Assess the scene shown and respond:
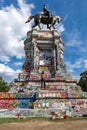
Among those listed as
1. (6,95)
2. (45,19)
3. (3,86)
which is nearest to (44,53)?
(45,19)

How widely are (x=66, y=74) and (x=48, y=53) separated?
5235mm

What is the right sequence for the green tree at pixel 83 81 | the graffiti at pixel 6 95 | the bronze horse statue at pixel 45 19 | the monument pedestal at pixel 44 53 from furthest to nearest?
1. the green tree at pixel 83 81
2. the bronze horse statue at pixel 45 19
3. the monument pedestal at pixel 44 53
4. the graffiti at pixel 6 95

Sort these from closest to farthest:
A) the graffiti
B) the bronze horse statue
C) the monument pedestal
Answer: the graffiti < the monument pedestal < the bronze horse statue

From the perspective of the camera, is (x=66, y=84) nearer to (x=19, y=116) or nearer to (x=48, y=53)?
(x=48, y=53)

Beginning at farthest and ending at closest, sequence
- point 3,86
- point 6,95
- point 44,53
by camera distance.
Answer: point 3,86, point 44,53, point 6,95

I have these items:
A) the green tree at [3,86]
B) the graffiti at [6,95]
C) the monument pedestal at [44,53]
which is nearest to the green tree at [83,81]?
the green tree at [3,86]

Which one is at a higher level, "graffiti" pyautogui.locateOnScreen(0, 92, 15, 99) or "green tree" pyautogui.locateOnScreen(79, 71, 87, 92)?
"green tree" pyautogui.locateOnScreen(79, 71, 87, 92)

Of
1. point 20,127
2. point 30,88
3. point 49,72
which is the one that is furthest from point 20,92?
point 20,127

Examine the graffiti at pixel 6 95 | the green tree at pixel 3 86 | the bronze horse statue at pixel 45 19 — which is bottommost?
the graffiti at pixel 6 95

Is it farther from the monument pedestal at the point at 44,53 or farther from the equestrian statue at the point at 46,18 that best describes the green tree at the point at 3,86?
the equestrian statue at the point at 46,18

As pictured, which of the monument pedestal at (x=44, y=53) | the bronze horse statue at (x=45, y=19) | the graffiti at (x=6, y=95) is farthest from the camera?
the bronze horse statue at (x=45, y=19)

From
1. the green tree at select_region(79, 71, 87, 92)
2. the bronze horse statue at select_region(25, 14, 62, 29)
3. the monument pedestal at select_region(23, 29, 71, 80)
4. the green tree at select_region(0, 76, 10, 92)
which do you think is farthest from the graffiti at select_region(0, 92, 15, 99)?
the green tree at select_region(79, 71, 87, 92)

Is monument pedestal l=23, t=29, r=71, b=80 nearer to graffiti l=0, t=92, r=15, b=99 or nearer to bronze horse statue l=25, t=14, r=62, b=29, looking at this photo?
bronze horse statue l=25, t=14, r=62, b=29

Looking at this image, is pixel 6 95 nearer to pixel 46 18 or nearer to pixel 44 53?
pixel 44 53
